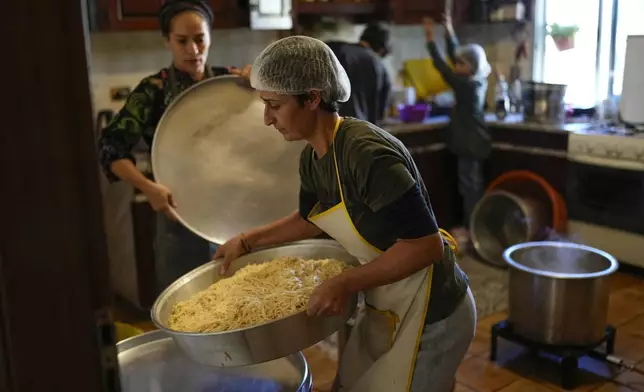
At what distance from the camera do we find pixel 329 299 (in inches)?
48.1

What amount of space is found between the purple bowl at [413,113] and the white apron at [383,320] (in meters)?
2.62

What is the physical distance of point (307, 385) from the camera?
50.9 inches

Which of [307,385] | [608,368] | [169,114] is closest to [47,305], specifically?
[307,385]

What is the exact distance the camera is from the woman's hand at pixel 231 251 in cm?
154

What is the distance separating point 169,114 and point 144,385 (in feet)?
2.59

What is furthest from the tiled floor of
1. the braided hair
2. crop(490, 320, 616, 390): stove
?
the braided hair

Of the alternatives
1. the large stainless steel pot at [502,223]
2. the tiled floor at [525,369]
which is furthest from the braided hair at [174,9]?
the large stainless steel pot at [502,223]

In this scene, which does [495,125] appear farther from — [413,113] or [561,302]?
[561,302]

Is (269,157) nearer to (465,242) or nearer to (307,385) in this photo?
(307,385)

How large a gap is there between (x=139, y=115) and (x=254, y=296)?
1.06 meters

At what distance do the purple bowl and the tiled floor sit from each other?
4.80ft

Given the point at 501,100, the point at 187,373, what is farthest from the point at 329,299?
the point at 501,100

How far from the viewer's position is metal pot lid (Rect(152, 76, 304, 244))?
1890mm

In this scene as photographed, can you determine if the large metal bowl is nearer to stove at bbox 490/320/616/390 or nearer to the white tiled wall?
stove at bbox 490/320/616/390
